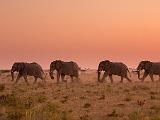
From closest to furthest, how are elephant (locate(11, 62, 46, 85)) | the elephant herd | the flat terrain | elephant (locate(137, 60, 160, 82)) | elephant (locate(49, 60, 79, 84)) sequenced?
the flat terrain < elephant (locate(11, 62, 46, 85)) < the elephant herd < elephant (locate(49, 60, 79, 84)) < elephant (locate(137, 60, 160, 82))

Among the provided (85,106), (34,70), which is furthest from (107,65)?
(85,106)

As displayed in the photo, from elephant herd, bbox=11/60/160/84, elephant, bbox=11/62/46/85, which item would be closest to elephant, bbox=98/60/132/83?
elephant herd, bbox=11/60/160/84

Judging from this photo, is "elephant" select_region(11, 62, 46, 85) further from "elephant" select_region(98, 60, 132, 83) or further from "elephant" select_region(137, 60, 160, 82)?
"elephant" select_region(137, 60, 160, 82)

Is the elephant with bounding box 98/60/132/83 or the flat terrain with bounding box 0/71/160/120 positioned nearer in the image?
the flat terrain with bounding box 0/71/160/120

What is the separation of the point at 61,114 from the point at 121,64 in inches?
1102

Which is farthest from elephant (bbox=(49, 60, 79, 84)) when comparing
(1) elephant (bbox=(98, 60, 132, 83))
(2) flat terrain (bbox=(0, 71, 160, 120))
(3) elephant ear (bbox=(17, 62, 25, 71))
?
(2) flat terrain (bbox=(0, 71, 160, 120))

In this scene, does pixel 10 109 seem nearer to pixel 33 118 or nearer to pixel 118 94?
pixel 33 118

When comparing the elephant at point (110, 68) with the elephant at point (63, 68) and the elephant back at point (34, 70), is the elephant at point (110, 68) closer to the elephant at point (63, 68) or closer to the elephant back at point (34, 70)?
A: the elephant at point (63, 68)

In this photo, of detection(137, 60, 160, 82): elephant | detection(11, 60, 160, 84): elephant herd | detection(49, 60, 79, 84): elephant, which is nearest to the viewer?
detection(11, 60, 160, 84): elephant herd

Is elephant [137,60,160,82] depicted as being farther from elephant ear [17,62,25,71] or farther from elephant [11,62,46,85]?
elephant ear [17,62,25,71]

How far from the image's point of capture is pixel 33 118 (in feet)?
59.5

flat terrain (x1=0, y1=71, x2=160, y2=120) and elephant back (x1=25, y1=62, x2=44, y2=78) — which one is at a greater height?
elephant back (x1=25, y1=62, x2=44, y2=78)

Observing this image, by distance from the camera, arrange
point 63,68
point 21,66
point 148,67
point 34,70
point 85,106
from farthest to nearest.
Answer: point 148,67 → point 63,68 → point 34,70 → point 21,66 → point 85,106

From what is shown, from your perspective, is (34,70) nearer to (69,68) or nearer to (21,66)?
(21,66)
